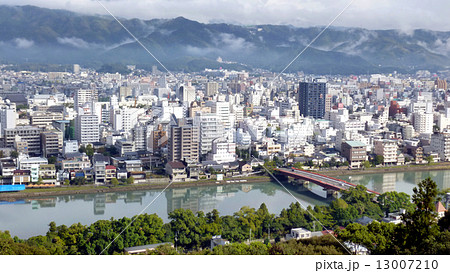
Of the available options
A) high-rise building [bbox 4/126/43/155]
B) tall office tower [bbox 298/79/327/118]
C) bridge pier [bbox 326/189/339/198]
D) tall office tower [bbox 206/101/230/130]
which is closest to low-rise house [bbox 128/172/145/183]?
high-rise building [bbox 4/126/43/155]

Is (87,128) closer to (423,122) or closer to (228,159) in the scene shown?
(228,159)

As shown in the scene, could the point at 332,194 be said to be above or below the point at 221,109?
below

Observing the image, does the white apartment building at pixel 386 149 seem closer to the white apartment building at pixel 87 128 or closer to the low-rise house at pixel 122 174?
the low-rise house at pixel 122 174

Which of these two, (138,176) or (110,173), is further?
(110,173)

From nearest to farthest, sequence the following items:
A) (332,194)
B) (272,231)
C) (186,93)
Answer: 1. (272,231)
2. (332,194)
3. (186,93)

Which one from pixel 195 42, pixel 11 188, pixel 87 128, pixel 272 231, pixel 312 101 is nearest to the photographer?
pixel 272 231

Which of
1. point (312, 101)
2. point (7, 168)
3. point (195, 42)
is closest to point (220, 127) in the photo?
point (7, 168)
